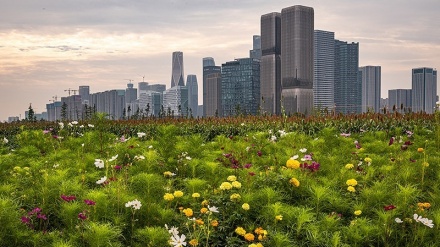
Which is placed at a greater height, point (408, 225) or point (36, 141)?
point (36, 141)

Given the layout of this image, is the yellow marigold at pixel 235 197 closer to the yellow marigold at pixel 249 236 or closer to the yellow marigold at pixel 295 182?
the yellow marigold at pixel 249 236

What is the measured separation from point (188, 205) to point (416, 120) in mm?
11639

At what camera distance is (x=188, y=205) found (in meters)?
4.27

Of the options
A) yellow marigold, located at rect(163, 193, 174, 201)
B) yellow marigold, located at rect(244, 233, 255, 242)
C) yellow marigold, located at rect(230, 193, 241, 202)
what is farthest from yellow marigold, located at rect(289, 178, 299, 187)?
yellow marigold, located at rect(163, 193, 174, 201)

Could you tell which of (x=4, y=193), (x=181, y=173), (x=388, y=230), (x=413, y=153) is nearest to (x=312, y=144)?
(x=413, y=153)

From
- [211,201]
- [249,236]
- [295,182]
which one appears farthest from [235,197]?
[295,182]

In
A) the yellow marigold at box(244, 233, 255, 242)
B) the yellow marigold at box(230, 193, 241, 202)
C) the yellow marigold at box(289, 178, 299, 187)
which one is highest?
the yellow marigold at box(289, 178, 299, 187)

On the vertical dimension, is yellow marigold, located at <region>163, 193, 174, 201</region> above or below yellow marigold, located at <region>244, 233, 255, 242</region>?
above

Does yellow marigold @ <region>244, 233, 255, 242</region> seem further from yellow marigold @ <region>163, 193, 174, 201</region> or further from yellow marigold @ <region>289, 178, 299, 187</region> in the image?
yellow marigold @ <region>289, 178, 299, 187</region>

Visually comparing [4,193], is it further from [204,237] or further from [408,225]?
[408,225]

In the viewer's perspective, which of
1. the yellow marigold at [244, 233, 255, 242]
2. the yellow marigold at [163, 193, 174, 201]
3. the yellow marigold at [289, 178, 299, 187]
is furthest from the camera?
the yellow marigold at [289, 178, 299, 187]

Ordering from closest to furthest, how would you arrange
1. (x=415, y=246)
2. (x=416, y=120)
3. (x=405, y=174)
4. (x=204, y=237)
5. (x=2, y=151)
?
(x=204, y=237) → (x=415, y=246) → (x=405, y=174) → (x=2, y=151) → (x=416, y=120)

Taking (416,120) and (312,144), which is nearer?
(312,144)

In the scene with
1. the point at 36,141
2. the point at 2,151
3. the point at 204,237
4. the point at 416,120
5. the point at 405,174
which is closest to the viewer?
the point at 204,237
